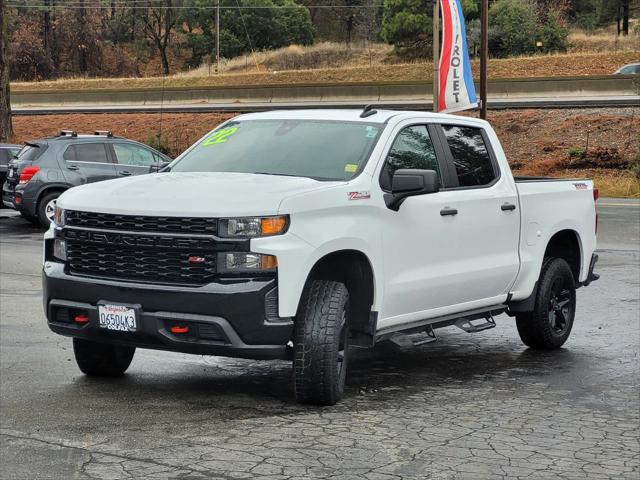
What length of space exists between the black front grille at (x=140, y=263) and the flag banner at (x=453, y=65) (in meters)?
22.8

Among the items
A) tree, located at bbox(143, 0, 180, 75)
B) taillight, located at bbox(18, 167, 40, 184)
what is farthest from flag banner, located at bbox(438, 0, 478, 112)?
tree, located at bbox(143, 0, 180, 75)

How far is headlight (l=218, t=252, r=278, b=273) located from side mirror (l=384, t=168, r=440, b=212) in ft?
4.05

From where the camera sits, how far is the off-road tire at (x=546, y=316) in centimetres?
955

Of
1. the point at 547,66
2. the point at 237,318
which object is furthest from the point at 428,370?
the point at 547,66

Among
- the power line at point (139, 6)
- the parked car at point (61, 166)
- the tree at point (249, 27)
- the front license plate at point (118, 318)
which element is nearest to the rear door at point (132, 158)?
the parked car at point (61, 166)

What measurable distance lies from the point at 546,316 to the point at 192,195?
380 cm

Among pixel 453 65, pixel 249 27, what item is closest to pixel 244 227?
pixel 453 65

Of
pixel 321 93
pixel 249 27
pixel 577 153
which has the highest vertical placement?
pixel 249 27

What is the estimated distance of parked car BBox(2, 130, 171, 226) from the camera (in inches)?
805

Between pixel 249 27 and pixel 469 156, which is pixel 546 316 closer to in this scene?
pixel 469 156

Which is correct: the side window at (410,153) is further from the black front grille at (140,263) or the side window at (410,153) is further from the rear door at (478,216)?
the black front grille at (140,263)

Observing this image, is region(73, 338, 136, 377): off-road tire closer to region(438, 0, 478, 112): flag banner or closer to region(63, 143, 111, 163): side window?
region(63, 143, 111, 163): side window

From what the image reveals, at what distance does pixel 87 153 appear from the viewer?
21172 mm

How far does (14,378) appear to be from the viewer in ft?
26.8
